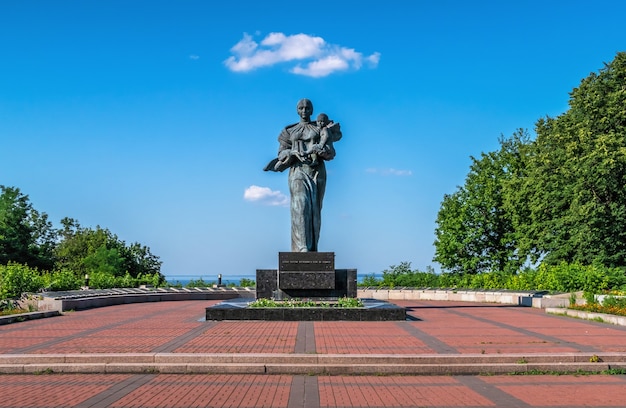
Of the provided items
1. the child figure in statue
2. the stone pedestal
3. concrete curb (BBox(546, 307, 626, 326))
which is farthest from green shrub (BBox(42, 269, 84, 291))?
concrete curb (BBox(546, 307, 626, 326))

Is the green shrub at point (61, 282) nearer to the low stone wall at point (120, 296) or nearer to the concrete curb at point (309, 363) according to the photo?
the low stone wall at point (120, 296)

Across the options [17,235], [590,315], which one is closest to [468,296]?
[590,315]

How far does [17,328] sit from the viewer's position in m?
16.0

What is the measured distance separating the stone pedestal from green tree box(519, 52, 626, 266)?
15.1 meters

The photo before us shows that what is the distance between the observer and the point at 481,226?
44031mm

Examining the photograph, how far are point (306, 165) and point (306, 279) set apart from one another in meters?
3.78

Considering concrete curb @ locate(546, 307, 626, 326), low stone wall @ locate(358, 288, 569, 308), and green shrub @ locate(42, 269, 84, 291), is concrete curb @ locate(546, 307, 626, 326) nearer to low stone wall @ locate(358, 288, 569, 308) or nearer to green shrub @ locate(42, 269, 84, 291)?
low stone wall @ locate(358, 288, 569, 308)

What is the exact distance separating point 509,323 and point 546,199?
18.8 metres

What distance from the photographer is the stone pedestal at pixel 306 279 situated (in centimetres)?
1909

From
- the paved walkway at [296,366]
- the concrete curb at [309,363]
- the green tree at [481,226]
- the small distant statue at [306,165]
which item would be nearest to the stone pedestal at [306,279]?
the small distant statue at [306,165]

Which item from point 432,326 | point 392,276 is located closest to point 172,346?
point 432,326

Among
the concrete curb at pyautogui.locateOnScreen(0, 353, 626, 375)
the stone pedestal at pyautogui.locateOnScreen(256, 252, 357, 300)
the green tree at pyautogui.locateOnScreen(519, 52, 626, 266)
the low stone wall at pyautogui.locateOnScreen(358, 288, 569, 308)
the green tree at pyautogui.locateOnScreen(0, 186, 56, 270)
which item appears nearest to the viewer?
the concrete curb at pyautogui.locateOnScreen(0, 353, 626, 375)

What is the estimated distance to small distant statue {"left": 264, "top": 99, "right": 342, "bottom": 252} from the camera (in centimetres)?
2048

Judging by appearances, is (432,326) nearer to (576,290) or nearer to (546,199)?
(576,290)
